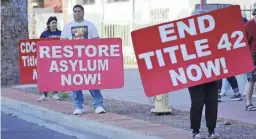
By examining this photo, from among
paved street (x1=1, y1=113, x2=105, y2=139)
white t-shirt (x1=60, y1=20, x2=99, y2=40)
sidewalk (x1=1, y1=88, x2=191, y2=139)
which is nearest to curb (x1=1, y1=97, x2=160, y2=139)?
sidewalk (x1=1, y1=88, x2=191, y2=139)

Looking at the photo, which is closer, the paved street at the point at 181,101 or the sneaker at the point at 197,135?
the sneaker at the point at 197,135

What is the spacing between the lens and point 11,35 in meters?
17.6

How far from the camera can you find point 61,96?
14.0 metres

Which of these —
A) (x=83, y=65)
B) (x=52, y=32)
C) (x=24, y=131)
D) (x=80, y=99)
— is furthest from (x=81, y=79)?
(x=52, y=32)

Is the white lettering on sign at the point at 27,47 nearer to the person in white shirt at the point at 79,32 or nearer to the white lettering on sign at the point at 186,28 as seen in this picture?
the person in white shirt at the point at 79,32

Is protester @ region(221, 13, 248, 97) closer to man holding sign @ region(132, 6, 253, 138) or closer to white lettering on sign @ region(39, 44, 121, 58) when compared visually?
A: white lettering on sign @ region(39, 44, 121, 58)

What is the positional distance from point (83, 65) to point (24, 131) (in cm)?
149

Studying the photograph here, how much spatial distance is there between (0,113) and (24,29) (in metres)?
5.08

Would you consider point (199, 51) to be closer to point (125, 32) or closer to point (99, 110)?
point (99, 110)


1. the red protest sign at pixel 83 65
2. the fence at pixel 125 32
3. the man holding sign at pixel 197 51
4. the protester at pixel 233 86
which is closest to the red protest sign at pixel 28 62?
the red protest sign at pixel 83 65

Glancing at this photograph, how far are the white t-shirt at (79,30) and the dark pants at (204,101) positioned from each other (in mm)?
3280

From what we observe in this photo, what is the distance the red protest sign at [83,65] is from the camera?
35.9 ft

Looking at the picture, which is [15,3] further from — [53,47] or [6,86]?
[53,47]

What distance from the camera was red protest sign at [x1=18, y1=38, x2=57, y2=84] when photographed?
13734 millimetres
